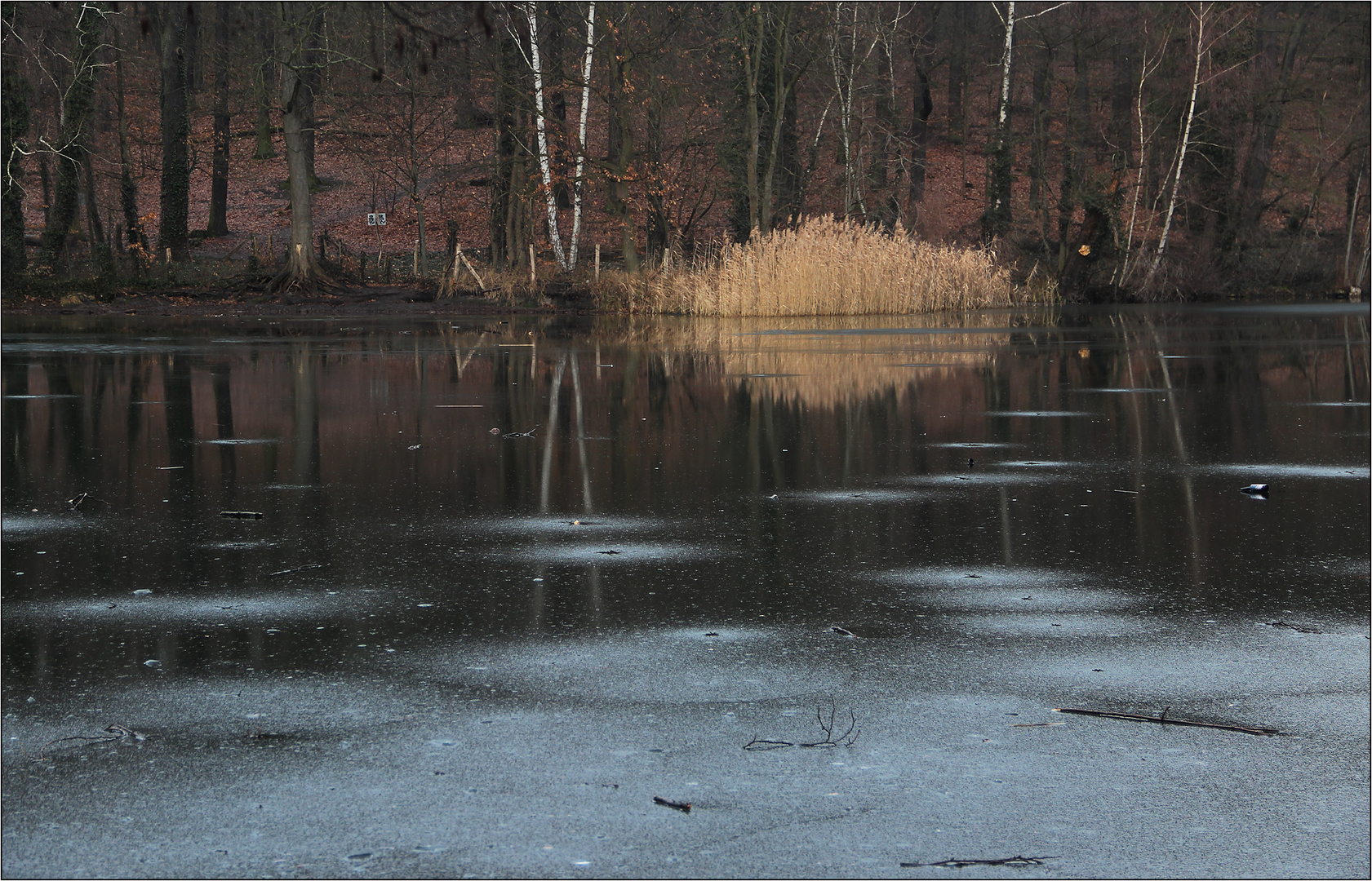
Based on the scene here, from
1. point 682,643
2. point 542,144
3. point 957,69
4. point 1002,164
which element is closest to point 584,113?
point 542,144

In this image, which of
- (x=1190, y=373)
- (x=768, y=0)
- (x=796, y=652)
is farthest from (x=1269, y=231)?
(x=796, y=652)

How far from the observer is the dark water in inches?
210

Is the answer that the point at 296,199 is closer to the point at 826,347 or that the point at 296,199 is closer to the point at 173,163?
the point at 173,163

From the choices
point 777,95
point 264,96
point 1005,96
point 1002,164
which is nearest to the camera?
point 777,95

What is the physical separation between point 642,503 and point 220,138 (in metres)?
40.9

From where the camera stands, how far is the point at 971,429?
35.3 feet

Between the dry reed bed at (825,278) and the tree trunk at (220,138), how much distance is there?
22217 mm

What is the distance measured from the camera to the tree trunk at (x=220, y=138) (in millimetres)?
45344

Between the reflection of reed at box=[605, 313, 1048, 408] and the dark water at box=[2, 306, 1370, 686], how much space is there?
0.15m

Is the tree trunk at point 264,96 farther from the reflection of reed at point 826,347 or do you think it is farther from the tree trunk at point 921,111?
the tree trunk at point 921,111

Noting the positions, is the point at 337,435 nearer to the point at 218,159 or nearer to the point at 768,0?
the point at 768,0

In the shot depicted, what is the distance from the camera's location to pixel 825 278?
2539 cm

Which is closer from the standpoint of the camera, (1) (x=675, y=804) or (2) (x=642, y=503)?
(1) (x=675, y=804)

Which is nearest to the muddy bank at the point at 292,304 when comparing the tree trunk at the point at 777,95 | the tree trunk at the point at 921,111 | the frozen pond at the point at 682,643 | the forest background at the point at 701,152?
the forest background at the point at 701,152
